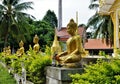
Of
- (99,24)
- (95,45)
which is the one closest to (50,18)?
(95,45)

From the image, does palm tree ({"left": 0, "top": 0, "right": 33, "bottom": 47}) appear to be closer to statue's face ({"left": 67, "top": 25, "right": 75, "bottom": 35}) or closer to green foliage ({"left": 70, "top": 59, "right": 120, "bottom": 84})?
statue's face ({"left": 67, "top": 25, "right": 75, "bottom": 35})

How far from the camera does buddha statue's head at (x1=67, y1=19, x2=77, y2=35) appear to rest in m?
5.77

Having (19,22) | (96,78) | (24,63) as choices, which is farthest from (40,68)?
(19,22)

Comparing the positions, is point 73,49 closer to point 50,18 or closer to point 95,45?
point 95,45

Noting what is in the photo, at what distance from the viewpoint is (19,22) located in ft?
105

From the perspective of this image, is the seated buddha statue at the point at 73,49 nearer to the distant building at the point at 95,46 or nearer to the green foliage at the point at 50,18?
the distant building at the point at 95,46

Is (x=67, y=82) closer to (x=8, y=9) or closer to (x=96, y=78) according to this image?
(x=96, y=78)

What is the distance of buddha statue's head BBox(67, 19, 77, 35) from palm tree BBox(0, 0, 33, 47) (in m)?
25.7

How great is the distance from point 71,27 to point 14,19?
88.0 feet

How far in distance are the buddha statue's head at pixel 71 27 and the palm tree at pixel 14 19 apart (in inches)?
1013

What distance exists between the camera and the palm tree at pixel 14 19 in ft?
104

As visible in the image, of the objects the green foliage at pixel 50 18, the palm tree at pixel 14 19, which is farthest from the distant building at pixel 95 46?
the green foliage at pixel 50 18

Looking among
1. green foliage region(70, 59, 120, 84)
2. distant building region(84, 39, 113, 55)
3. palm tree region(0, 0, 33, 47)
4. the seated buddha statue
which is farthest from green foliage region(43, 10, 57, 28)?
green foliage region(70, 59, 120, 84)

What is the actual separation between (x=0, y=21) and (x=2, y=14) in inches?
30.4
